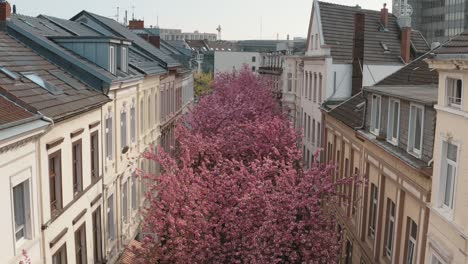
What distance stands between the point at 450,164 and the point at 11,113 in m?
8.71

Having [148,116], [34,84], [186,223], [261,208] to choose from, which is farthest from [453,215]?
[148,116]

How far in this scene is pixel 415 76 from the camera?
65.9 feet

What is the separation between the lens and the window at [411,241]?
1345cm

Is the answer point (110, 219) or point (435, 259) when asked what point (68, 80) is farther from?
point (435, 259)

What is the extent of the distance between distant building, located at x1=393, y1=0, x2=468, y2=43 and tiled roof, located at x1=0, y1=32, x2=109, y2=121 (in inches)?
3438

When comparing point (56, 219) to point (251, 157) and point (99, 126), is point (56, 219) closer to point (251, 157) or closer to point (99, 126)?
point (99, 126)

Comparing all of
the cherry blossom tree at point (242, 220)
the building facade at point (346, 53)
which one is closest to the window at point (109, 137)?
the cherry blossom tree at point (242, 220)

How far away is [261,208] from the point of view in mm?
13445

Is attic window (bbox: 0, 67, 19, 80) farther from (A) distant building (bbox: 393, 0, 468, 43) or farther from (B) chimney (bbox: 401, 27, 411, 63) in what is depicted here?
(A) distant building (bbox: 393, 0, 468, 43)

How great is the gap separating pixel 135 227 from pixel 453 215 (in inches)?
620

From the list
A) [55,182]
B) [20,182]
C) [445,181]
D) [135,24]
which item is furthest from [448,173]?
[135,24]

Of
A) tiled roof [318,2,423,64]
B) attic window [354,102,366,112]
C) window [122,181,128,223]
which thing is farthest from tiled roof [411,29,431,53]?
window [122,181,128,223]

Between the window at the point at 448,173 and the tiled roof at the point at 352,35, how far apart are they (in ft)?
61.1

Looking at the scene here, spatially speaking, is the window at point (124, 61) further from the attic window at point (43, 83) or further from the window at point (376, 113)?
the window at point (376, 113)
